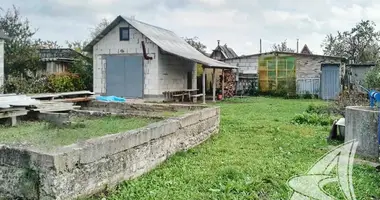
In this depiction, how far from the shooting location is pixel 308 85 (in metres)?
22.2

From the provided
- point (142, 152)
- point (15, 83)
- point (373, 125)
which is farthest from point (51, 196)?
point (15, 83)

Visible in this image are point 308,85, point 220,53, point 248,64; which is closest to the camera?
point 308,85

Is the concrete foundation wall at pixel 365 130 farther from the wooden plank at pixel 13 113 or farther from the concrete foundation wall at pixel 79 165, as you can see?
the wooden plank at pixel 13 113

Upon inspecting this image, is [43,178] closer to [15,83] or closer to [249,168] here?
[249,168]

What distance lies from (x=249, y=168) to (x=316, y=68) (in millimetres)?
19266

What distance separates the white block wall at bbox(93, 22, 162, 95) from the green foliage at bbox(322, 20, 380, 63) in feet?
76.2

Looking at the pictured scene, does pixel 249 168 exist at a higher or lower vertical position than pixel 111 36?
lower

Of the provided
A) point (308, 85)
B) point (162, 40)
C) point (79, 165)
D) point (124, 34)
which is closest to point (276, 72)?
point (308, 85)

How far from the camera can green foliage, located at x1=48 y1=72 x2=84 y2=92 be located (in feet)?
59.9

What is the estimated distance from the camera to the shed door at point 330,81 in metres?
20.9

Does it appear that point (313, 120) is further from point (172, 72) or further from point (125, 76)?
point (125, 76)

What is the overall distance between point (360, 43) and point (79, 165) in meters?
35.6

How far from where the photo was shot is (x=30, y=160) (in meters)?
3.85

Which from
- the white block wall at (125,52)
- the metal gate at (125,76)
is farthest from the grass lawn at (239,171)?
the metal gate at (125,76)
